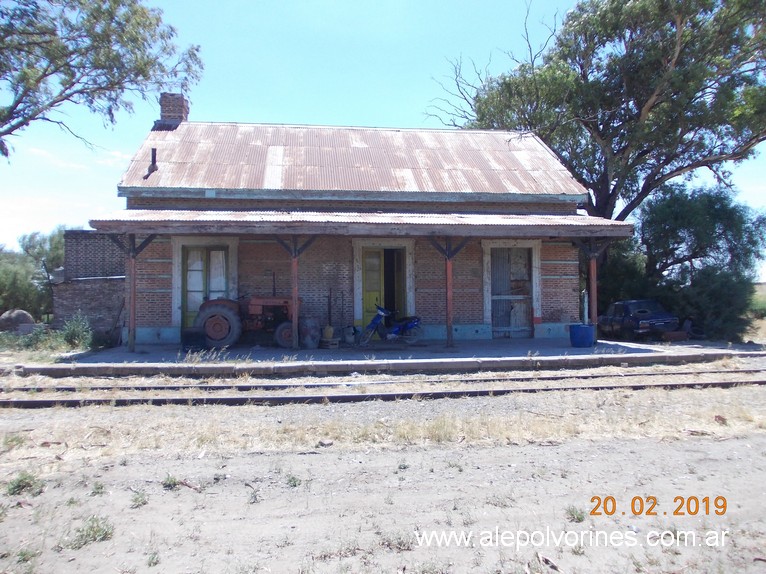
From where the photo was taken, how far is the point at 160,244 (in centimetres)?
1474

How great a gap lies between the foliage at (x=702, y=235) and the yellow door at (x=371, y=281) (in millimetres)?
11170

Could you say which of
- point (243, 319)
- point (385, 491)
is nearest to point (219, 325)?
point (243, 319)

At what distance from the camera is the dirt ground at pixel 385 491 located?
377 centimetres

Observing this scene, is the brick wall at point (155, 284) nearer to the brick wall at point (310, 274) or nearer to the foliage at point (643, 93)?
the brick wall at point (310, 274)

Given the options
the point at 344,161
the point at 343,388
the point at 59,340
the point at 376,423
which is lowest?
the point at 376,423

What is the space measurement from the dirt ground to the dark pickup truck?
33.9 ft

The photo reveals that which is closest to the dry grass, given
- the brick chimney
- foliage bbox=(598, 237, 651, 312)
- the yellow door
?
the yellow door

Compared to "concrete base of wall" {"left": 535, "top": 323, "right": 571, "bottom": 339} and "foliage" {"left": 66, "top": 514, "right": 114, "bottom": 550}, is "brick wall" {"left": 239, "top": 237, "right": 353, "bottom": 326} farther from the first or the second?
"foliage" {"left": 66, "top": 514, "right": 114, "bottom": 550}

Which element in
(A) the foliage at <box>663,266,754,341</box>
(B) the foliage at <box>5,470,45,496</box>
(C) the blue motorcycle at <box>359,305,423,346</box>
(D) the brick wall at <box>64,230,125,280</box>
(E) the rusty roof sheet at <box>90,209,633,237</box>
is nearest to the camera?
(B) the foliage at <box>5,470,45,496</box>

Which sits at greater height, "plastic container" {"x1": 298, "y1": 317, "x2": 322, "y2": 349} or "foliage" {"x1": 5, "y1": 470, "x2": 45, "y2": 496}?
"plastic container" {"x1": 298, "y1": 317, "x2": 322, "y2": 349}

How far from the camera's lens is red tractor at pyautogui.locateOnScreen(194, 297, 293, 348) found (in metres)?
13.3

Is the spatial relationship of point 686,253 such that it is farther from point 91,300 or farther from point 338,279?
point 91,300

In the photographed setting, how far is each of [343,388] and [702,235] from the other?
16.8 m

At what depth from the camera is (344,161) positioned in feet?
57.4
